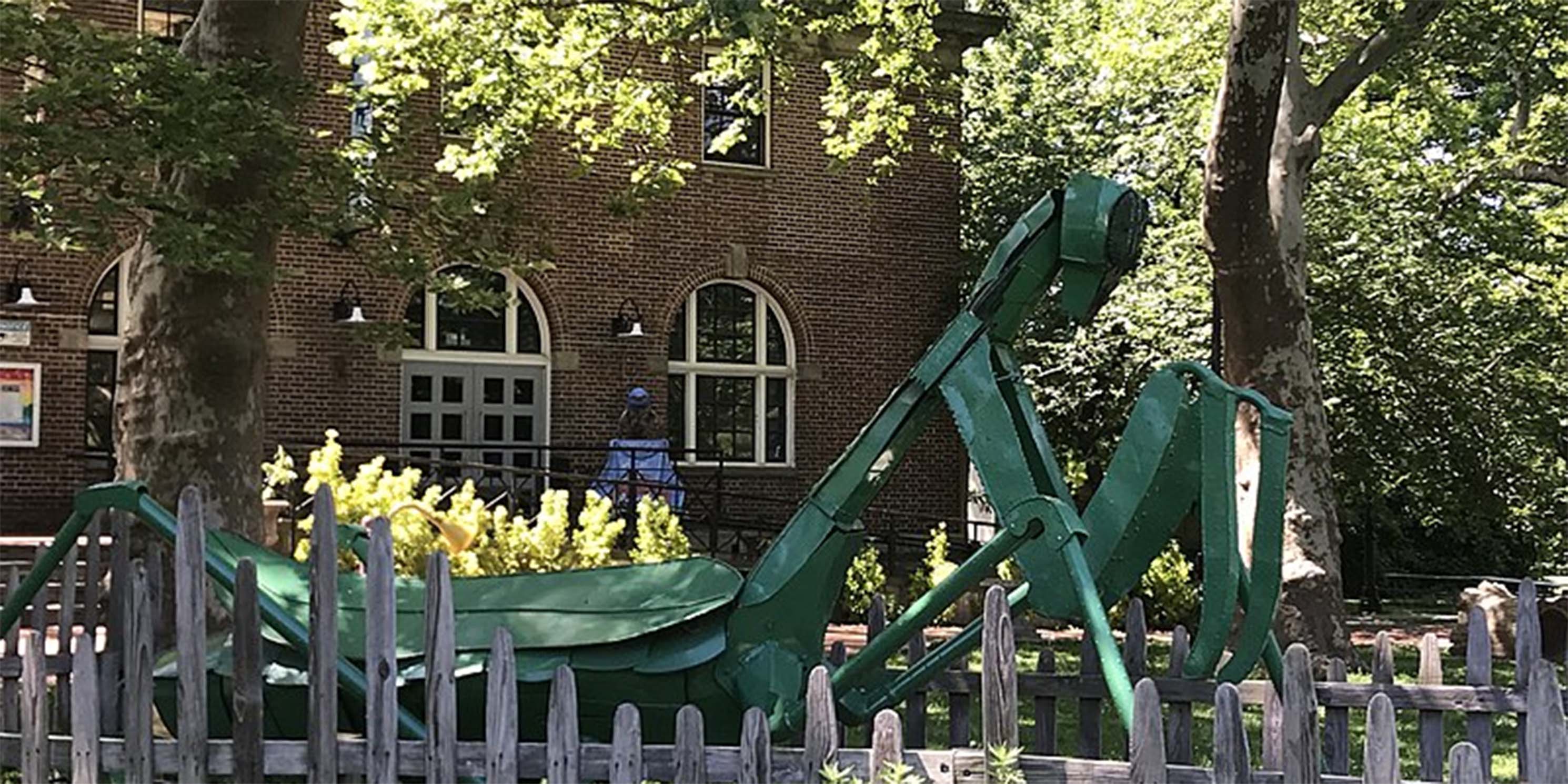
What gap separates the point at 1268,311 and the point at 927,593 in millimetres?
7056

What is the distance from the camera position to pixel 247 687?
5.29m

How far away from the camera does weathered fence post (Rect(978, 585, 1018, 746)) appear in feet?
16.1

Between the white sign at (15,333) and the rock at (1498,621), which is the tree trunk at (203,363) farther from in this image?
the rock at (1498,621)

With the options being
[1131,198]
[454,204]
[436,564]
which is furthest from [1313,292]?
[436,564]

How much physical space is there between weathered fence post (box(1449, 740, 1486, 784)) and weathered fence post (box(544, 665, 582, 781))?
7.41 ft

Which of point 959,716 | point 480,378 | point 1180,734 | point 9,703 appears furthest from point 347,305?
point 1180,734

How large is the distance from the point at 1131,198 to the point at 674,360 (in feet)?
53.7

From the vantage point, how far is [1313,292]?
2189 cm

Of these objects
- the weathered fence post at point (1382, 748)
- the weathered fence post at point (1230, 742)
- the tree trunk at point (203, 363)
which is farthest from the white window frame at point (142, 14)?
the weathered fence post at point (1382, 748)

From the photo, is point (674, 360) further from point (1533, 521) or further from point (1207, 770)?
point (1207, 770)

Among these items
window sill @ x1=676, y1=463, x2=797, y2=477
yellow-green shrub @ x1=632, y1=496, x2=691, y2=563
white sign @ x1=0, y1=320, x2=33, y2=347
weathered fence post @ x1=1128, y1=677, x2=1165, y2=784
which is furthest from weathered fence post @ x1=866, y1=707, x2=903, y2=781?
window sill @ x1=676, y1=463, x2=797, y2=477

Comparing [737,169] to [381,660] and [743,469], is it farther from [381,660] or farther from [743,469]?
[381,660]

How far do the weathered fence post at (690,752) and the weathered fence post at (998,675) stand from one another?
816 millimetres

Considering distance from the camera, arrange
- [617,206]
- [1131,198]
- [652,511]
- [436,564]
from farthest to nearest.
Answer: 1. [652,511]
2. [617,206]
3. [1131,198]
4. [436,564]
